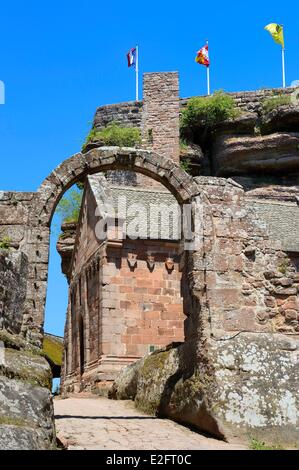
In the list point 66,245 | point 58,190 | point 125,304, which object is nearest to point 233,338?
point 58,190

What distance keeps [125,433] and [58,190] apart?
137 inches

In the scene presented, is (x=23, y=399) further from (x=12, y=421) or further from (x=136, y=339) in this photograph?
(x=136, y=339)

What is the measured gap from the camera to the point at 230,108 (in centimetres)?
2891

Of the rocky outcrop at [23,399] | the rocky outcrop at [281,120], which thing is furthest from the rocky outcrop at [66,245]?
the rocky outcrop at [23,399]

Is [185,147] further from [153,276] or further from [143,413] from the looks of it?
[143,413]

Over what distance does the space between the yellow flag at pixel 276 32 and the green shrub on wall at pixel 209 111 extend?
4.91 meters

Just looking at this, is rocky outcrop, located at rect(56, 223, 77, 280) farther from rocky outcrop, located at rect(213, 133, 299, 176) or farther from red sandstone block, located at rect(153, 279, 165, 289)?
rocky outcrop, located at rect(213, 133, 299, 176)

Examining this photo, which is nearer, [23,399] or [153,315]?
[23,399]

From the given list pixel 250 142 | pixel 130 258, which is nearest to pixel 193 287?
pixel 130 258

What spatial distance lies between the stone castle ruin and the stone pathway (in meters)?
0.29

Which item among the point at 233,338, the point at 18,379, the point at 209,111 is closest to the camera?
the point at 18,379

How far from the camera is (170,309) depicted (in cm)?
1777

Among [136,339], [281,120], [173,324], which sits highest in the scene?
[281,120]

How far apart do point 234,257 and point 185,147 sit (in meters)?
20.5
